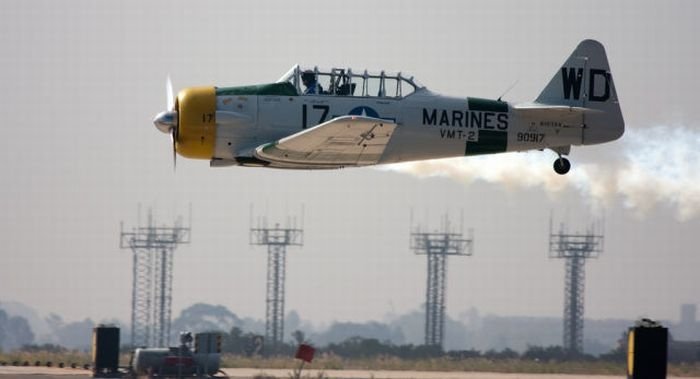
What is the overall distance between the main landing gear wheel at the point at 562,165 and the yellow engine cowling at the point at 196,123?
8.40 metres

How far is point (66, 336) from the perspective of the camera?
454 feet

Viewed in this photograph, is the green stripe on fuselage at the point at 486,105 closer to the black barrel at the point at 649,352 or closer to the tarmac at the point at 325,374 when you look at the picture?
the black barrel at the point at 649,352

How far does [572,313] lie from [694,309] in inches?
1753

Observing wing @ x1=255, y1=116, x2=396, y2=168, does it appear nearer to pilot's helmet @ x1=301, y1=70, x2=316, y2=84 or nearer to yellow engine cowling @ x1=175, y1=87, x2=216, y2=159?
yellow engine cowling @ x1=175, y1=87, x2=216, y2=159

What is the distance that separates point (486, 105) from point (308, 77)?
14.3 feet

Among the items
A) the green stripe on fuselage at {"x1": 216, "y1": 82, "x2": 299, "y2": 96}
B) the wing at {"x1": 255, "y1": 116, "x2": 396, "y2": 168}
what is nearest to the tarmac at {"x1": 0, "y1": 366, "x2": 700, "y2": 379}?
the wing at {"x1": 255, "y1": 116, "x2": 396, "y2": 168}

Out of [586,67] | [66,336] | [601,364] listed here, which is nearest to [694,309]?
[66,336]

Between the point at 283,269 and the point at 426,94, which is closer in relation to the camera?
the point at 426,94

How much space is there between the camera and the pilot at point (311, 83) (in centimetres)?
3077

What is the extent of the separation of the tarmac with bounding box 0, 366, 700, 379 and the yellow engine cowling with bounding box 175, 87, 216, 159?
7943mm

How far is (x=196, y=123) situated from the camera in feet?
99.3

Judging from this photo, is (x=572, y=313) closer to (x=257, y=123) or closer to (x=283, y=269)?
(x=283, y=269)

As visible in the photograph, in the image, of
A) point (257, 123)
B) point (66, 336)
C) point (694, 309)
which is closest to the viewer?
point (257, 123)

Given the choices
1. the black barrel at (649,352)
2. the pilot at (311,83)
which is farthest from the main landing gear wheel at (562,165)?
the pilot at (311,83)
